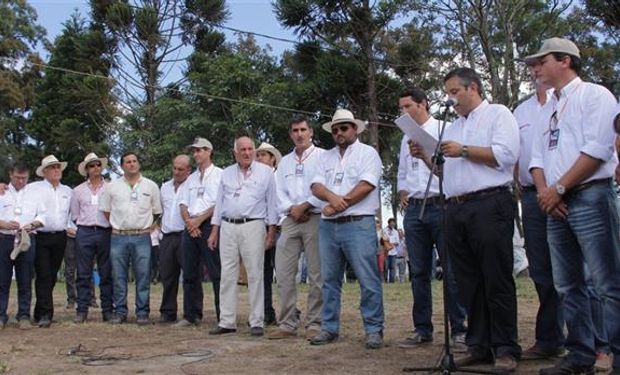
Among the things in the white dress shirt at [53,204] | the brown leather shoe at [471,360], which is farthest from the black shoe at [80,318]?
the brown leather shoe at [471,360]

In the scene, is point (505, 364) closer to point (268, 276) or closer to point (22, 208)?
point (268, 276)

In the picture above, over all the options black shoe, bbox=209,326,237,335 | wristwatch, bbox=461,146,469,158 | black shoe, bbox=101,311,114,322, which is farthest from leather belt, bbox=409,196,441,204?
black shoe, bbox=101,311,114,322

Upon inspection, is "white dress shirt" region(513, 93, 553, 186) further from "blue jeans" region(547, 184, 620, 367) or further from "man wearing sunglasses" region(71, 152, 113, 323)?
"man wearing sunglasses" region(71, 152, 113, 323)

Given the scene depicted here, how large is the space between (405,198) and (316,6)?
18465mm

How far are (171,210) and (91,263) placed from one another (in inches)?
48.7

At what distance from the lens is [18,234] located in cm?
849

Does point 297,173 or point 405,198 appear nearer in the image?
point 405,198

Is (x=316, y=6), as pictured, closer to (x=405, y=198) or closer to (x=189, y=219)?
(x=189, y=219)

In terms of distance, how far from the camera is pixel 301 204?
719 cm

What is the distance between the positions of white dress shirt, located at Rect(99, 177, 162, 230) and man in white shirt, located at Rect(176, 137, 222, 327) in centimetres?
63

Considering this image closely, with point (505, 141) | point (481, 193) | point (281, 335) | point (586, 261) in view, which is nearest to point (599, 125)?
point (505, 141)

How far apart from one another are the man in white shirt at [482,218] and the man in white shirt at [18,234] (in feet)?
17.6

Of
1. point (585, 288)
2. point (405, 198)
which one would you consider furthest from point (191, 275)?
point (585, 288)

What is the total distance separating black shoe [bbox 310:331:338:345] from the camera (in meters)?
6.55
